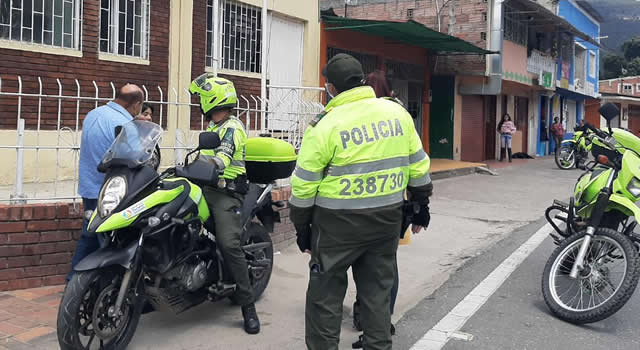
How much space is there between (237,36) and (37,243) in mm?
6437

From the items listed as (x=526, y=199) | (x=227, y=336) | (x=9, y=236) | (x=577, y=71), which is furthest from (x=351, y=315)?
(x=577, y=71)

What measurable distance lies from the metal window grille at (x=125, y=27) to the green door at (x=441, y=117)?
1274 cm

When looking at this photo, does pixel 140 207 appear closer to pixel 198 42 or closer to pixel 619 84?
pixel 198 42

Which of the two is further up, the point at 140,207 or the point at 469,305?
the point at 140,207

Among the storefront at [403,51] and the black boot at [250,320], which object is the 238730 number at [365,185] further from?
the storefront at [403,51]

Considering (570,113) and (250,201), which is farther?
(570,113)

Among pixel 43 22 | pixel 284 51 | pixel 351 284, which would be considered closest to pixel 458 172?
pixel 284 51

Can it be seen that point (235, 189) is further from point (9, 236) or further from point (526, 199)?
point (526, 199)

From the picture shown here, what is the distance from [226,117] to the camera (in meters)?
4.46

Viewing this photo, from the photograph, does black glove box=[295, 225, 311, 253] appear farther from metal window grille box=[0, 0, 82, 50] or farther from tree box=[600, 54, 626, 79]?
tree box=[600, 54, 626, 79]

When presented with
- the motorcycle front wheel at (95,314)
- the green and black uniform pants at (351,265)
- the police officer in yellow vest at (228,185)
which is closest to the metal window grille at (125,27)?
the police officer in yellow vest at (228,185)

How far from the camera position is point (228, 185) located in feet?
14.3

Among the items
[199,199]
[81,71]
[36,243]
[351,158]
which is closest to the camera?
[351,158]

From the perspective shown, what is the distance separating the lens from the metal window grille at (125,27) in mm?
8281
